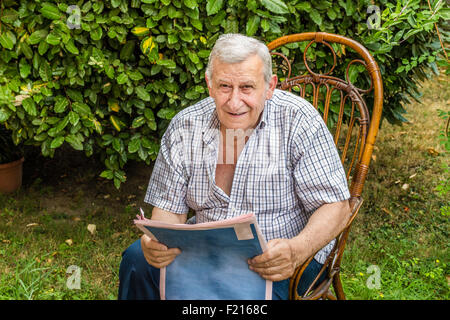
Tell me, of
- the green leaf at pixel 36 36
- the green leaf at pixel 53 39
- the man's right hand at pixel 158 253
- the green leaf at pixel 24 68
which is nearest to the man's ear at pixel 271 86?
the man's right hand at pixel 158 253

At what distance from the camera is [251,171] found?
1835 millimetres

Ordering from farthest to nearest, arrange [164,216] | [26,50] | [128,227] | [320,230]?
1. [128,227]
2. [26,50]
3. [164,216]
4. [320,230]

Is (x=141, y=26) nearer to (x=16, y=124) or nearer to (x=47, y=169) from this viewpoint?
(x=16, y=124)

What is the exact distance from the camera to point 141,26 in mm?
2580

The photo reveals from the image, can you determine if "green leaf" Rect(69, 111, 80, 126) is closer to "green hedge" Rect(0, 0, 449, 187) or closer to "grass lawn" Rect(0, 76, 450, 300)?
"green hedge" Rect(0, 0, 449, 187)

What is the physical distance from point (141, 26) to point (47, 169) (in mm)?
2013

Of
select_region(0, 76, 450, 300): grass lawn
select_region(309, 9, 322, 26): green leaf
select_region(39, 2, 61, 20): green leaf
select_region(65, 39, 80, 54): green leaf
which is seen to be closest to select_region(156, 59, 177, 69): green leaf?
select_region(65, 39, 80, 54): green leaf

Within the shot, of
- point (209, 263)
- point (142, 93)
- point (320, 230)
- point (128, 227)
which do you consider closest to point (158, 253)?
point (209, 263)

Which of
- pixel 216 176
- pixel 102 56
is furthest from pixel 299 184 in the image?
pixel 102 56

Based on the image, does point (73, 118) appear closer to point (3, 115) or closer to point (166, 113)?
point (3, 115)

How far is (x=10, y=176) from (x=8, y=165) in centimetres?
10

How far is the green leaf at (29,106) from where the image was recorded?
105 inches

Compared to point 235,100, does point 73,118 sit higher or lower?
lower

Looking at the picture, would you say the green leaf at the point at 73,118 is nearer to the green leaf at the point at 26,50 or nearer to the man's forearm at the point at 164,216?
the green leaf at the point at 26,50
